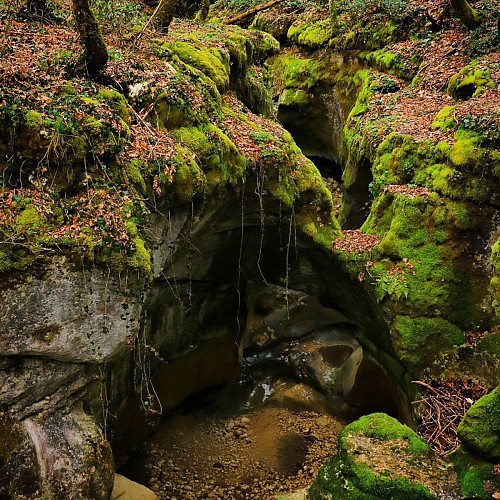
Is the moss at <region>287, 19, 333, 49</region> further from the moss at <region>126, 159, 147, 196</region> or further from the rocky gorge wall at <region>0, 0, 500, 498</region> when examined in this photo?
the moss at <region>126, 159, 147, 196</region>

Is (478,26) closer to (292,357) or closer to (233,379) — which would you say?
(292,357)

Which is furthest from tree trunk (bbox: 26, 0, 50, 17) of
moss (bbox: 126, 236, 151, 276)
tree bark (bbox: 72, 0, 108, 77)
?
moss (bbox: 126, 236, 151, 276)

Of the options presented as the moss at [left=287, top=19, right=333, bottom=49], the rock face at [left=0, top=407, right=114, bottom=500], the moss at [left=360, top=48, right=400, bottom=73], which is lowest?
the rock face at [left=0, top=407, right=114, bottom=500]

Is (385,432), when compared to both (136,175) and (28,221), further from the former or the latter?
(28,221)

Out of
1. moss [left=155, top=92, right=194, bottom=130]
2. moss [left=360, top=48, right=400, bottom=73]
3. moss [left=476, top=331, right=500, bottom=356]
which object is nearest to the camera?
moss [left=155, top=92, right=194, bottom=130]

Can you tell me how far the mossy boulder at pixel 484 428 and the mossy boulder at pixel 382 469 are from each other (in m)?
0.48

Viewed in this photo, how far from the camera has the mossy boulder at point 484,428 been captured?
6027 mm

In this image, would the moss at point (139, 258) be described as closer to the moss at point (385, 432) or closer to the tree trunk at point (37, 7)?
the moss at point (385, 432)

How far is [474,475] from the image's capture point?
6.07 metres

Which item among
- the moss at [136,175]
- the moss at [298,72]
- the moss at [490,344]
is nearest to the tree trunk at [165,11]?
the moss at [136,175]

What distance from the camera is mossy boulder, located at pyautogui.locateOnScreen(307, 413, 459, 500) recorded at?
5.99m

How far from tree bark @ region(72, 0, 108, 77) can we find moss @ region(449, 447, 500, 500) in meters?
6.90

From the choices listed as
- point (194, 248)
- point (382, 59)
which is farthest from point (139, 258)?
point (382, 59)

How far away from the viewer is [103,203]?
5715 mm
